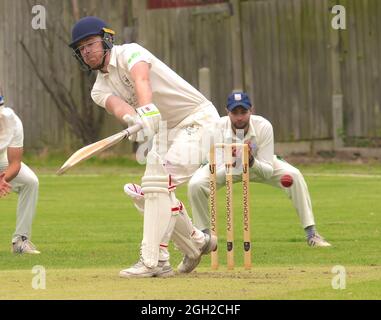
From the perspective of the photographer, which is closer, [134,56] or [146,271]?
[134,56]

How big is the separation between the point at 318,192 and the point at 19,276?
27.3ft

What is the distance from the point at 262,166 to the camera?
11453 millimetres

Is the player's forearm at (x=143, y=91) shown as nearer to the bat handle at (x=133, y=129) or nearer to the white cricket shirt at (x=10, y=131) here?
the bat handle at (x=133, y=129)

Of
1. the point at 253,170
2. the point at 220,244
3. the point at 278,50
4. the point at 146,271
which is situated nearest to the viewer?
the point at 146,271

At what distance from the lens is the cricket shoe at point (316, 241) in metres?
11.4

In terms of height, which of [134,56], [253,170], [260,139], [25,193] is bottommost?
[25,193]

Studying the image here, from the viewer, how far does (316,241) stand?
11414 mm

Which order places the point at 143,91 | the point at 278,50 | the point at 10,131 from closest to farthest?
the point at 143,91
the point at 10,131
the point at 278,50

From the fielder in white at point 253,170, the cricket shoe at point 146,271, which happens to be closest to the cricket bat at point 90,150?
the cricket shoe at point 146,271

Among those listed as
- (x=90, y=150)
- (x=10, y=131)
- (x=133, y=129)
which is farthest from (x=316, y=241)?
(x=90, y=150)

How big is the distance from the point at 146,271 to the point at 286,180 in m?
3.42

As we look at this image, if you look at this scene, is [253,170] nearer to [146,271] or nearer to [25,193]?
[25,193]

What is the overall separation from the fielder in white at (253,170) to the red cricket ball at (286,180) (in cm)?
3
